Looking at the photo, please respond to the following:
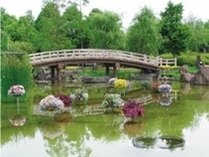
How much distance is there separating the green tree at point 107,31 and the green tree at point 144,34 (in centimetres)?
109

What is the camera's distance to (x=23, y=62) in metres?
23.4

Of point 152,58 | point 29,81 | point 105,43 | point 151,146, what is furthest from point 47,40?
point 151,146

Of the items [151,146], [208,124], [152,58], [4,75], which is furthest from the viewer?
[152,58]

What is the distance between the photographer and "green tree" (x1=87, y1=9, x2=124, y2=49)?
43.7 meters

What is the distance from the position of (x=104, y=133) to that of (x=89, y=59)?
21.2 m

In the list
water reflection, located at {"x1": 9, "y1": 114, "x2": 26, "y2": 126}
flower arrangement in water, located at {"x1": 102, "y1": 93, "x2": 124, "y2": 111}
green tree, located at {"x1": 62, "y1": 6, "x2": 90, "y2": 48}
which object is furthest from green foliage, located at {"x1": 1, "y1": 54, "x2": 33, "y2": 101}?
green tree, located at {"x1": 62, "y1": 6, "x2": 90, "y2": 48}

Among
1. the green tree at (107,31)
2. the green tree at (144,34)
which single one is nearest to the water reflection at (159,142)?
the green tree at (144,34)

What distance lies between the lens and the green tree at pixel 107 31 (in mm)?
43688

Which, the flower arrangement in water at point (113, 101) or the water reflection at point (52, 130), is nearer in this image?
the water reflection at point (52, 130)

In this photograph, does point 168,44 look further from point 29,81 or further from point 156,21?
point 29,81

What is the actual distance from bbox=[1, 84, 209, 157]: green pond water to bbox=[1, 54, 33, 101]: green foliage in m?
0.92

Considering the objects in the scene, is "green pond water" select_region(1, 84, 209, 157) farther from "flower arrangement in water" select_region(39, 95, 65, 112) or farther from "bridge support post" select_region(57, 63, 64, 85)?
"bridge support post" select_region(57, 63, 64, 85)

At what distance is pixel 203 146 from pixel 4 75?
11.8m

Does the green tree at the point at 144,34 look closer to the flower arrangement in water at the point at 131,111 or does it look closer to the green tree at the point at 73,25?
the green tree at the point at 73,25
